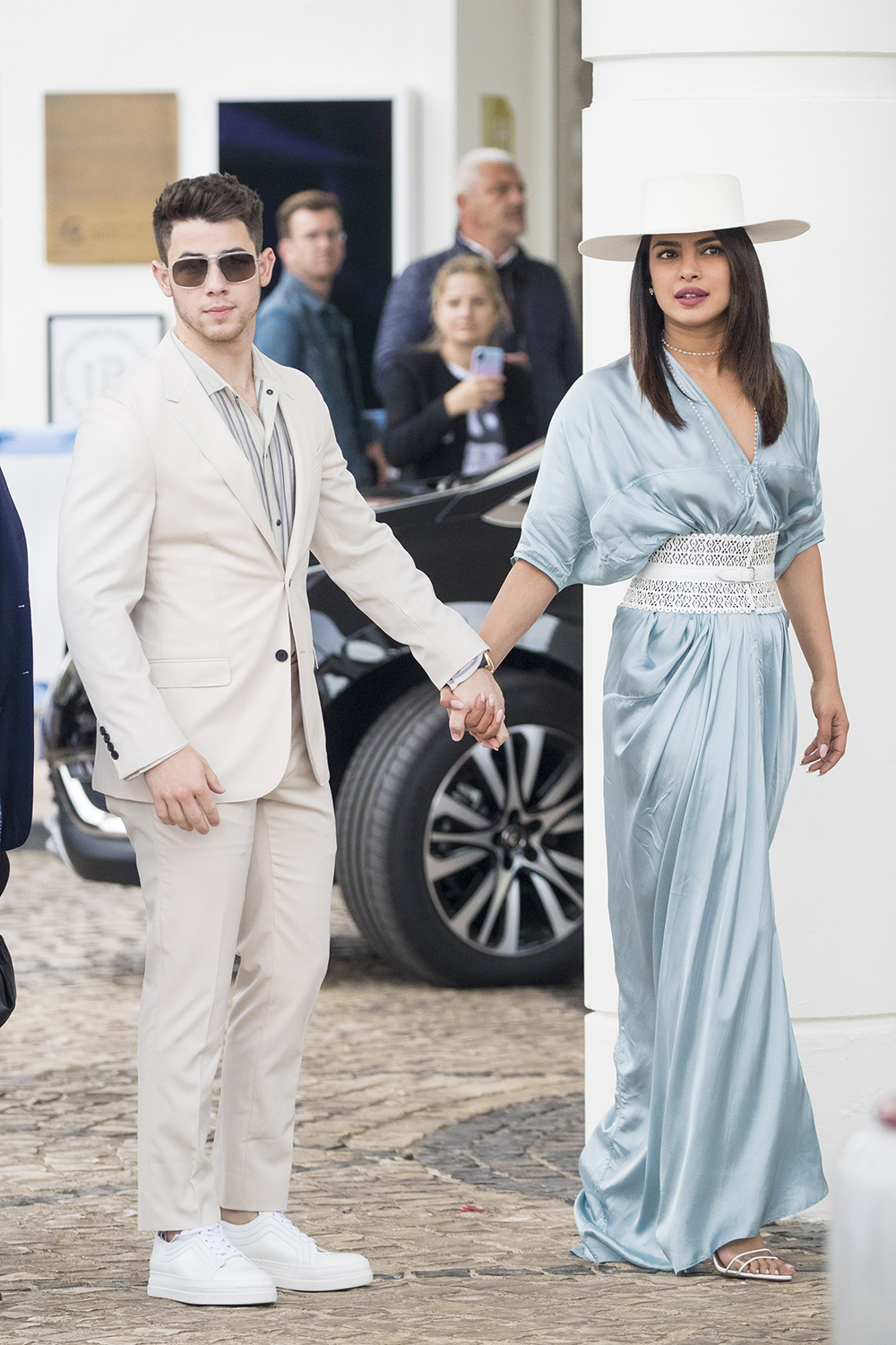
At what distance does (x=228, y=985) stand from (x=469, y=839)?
2.65m

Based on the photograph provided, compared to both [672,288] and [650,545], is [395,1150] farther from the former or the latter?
[672,288]

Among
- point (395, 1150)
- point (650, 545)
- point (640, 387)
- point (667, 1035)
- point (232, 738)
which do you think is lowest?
point (395, 1150)

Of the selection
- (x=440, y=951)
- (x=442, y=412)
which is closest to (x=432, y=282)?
→ (x=442, y=412)

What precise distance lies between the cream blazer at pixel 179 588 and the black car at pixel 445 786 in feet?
7.95

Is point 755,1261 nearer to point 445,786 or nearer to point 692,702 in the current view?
point 692,702

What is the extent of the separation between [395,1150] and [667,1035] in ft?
3.53

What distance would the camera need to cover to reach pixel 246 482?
3.86 m

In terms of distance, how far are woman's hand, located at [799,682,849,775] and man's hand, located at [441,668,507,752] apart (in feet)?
2.25

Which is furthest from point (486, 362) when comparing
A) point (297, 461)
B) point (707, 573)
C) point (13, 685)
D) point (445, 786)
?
point (13, 685)

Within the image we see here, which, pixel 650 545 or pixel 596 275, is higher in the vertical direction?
pixel 596 275

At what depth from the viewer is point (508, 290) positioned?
29.7 feet

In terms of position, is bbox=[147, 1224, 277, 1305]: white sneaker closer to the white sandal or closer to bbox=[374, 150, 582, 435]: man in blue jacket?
the white sandal

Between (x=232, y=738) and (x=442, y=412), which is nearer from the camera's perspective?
(x=232, y=738)

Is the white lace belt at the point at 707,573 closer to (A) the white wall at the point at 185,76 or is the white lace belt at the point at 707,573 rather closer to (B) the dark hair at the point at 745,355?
(B) the dark hair at the point at 745,355
